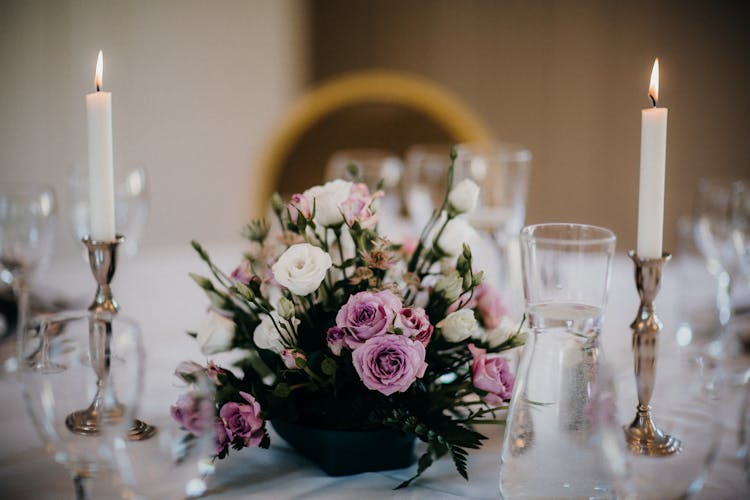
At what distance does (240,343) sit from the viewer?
2.26 feet

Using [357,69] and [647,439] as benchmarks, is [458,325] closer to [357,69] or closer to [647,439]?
[647,439]

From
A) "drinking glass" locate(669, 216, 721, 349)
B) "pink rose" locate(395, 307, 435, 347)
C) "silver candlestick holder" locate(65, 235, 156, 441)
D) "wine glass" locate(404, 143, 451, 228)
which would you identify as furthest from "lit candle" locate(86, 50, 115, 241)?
"drinking glass" locate(669, 216, 721, 349)

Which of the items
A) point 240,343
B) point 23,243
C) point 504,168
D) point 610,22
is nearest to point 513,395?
point 240,343

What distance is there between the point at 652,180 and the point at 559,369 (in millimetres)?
173

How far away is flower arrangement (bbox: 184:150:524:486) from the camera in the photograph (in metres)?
→ 0.60

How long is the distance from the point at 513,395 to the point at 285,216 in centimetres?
26

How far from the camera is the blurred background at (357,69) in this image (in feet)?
7.63

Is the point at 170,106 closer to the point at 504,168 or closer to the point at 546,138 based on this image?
the point at 546,138

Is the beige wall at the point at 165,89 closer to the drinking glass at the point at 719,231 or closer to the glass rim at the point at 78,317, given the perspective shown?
the drinking glass at the point at 719,231

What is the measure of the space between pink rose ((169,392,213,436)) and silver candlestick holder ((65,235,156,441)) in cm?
2

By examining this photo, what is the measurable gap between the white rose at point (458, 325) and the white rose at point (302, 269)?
11cm

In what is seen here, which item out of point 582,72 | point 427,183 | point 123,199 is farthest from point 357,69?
point 123,199

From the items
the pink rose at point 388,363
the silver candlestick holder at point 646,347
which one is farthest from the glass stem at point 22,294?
the silver candlestick holder at point 646,347

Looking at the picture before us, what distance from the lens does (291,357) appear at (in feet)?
2.00
